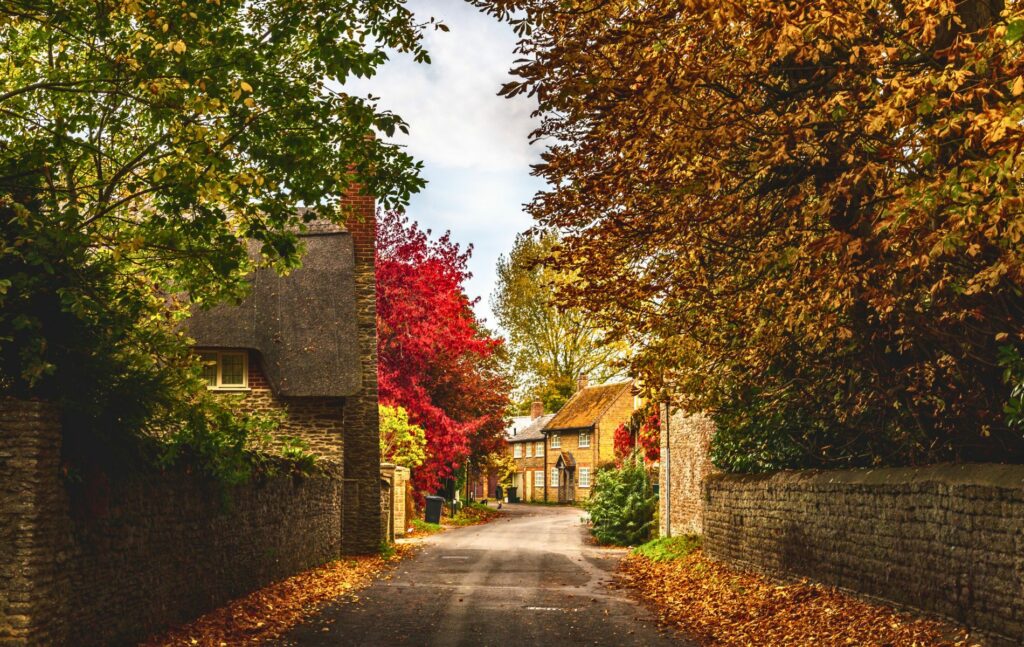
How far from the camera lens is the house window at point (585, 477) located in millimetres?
74137

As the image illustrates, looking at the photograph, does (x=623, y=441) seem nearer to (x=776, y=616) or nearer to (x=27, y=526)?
(x=776, y=616)

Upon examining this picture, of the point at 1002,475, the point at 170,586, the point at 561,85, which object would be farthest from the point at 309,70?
the point at 1002,475

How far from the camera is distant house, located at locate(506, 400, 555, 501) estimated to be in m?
83.9

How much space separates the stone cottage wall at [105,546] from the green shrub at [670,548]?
10692 mm

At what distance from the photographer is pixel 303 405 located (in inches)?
945

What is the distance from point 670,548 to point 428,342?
1637 cm

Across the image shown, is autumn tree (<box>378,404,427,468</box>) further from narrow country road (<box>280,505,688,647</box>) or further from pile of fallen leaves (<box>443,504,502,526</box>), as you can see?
pile of fallen leaves (<box>443,504,502,526</box>)

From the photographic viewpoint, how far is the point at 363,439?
83.3 feet

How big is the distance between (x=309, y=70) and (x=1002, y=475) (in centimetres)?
930

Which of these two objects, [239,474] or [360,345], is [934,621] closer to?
[239,474]

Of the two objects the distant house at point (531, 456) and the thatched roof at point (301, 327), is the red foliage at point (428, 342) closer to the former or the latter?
the thatched roof at point (301, 327)

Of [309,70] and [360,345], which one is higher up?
[309,70]

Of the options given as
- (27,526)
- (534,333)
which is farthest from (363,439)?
(534,333)

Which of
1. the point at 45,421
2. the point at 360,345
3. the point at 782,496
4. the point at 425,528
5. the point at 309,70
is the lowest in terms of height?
the point at 425,528
